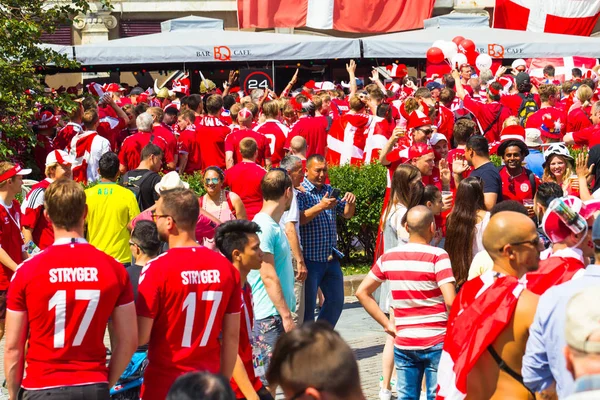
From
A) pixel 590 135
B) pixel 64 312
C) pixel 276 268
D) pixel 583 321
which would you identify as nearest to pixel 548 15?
pixel 590 135

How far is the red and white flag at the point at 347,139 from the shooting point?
536 inches

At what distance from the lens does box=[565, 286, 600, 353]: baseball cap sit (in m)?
A: 3.04

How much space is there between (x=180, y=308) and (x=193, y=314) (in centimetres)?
7

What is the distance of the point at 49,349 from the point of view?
490 cm

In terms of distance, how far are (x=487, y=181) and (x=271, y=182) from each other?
234 cm

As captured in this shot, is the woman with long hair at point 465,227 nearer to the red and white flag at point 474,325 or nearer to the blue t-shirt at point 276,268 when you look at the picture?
the blue t-shirt at point 276,268

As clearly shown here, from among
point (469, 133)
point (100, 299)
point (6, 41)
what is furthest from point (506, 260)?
point (6, 41)

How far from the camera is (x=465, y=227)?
24.5 ft

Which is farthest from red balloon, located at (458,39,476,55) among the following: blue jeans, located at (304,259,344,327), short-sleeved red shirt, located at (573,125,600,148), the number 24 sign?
blue jeans, located at (304,259,344,327)

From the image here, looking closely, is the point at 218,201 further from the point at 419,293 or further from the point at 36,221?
the point at 419,293

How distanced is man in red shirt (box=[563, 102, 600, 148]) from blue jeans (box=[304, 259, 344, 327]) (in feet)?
12.3

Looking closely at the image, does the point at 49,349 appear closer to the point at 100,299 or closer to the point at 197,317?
the point at 100,299

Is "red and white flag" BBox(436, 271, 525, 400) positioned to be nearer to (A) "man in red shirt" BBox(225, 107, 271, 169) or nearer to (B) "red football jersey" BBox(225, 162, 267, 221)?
(B) "red football jersey" BBox(225, 162, 267, 221)

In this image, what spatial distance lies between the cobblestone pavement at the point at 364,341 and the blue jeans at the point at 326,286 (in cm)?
51
